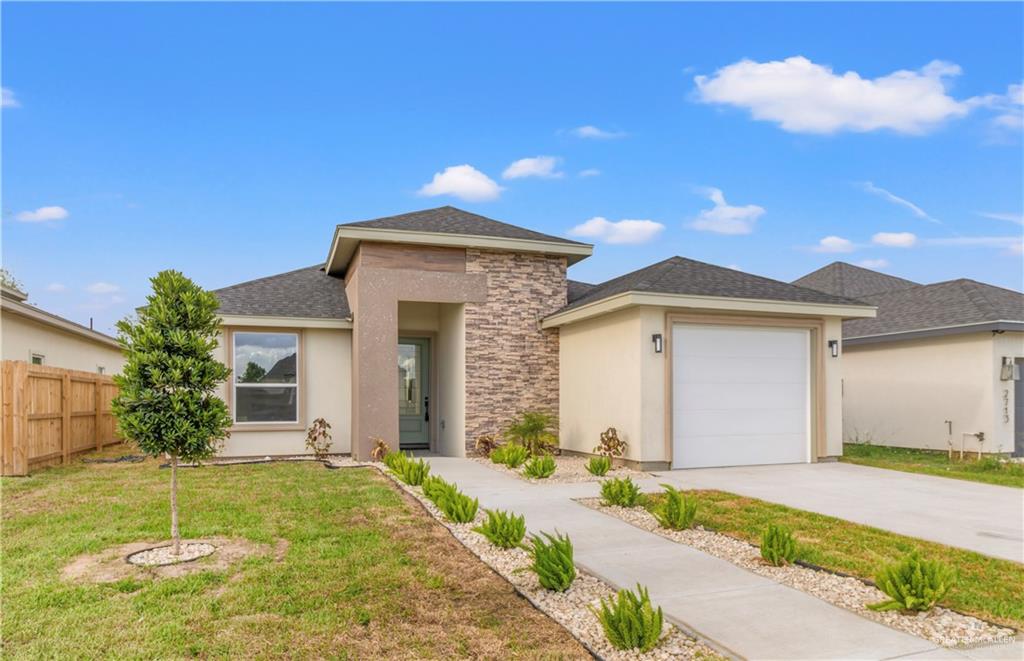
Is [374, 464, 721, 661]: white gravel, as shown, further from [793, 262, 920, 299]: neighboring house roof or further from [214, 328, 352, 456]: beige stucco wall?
[793, 262, 920, 299]: neighboring house roof

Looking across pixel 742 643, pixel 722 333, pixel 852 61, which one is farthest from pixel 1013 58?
pixel 742 643

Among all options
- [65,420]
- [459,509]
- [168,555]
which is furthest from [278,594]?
[65,420]

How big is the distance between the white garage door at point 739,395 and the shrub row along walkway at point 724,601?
4378mm

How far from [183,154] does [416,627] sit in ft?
60.1

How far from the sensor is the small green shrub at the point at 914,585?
13.6ft

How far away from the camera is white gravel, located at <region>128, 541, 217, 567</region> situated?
5621mm

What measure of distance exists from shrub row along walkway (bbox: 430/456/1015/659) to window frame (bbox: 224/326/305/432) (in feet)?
23.9

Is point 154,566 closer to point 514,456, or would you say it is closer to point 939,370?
point 514,456

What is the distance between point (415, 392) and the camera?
15.7 metres

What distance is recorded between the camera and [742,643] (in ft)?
12.5

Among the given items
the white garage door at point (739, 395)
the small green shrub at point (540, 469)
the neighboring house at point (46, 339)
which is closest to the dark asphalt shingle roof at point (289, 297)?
the neighboring house at point (46, 339)

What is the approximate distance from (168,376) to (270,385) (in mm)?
7834

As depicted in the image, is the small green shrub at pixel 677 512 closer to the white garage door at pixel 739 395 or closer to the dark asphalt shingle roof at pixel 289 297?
the white garage door at pixel 739 395

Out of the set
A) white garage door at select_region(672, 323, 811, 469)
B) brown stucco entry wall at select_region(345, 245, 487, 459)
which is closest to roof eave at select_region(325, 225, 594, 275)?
brown stucco entry wall at select_region(345, 245, 487, 459)
